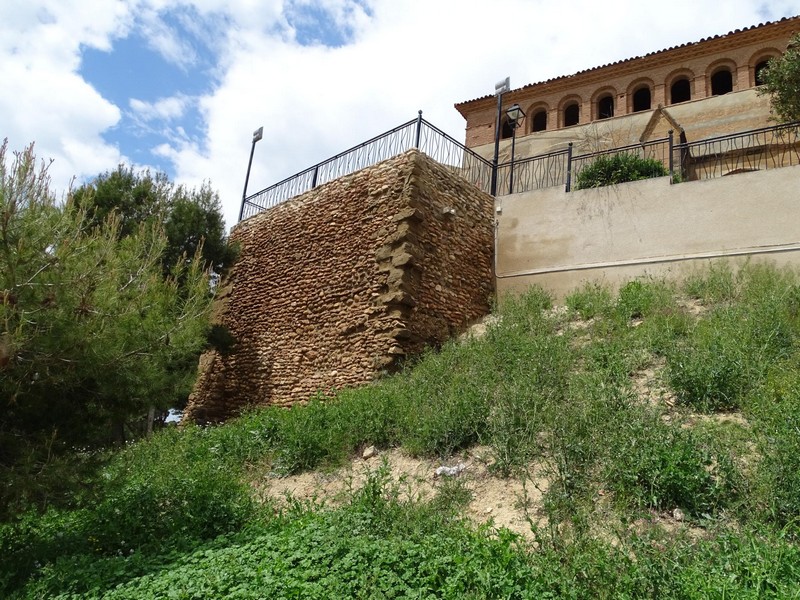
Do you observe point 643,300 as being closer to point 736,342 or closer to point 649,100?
point 736,342

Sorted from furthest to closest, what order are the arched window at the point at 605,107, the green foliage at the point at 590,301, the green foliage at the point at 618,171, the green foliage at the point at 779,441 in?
the arched window at the point at 605,107 < the green foliage at the point at 618,171 < the green foliage at the point at 590,301 < the green foliage at the point at 779,441

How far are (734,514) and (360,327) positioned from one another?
709 cm

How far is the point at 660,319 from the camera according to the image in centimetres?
884

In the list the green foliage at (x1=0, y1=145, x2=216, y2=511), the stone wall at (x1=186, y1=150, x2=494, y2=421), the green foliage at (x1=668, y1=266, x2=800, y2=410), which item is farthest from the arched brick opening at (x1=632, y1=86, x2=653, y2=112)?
the green foliage at (x1=0, y1=145, x2=216, y2=511)

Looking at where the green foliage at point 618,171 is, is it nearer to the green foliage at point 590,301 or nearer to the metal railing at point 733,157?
the metal railing at point 733,157

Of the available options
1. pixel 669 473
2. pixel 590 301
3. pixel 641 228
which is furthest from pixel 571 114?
pixel 669 473

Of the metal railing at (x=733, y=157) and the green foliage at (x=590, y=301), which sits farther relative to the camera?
the metal railing at (x=733, y=157)

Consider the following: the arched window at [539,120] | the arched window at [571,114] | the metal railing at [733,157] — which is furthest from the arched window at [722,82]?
the arched window at [539,120]

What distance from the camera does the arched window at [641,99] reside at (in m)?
21.9

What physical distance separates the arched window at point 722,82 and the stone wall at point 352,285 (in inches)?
483

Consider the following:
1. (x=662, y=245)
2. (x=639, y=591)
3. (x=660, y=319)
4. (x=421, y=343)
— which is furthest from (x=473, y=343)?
(x=639, y=591)

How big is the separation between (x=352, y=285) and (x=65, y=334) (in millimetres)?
6196

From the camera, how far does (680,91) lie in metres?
21.4

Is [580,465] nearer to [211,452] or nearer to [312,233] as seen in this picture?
[211,452]
